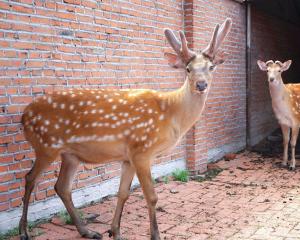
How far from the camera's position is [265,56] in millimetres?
11117

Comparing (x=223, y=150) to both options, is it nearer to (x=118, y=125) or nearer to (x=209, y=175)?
(x=209, y=175)

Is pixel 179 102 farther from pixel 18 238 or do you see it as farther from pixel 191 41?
pixel 191 41

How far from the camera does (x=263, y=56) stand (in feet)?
36.0

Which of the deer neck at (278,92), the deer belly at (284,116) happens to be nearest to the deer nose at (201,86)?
the deer neck at (278,92)

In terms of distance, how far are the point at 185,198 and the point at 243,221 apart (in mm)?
1122

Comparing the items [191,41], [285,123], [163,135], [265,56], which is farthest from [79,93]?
[265,56]

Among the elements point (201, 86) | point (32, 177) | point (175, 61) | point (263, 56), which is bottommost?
point (32, 177)

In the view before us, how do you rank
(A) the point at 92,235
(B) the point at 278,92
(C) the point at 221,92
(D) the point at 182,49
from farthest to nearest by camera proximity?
(C) the point at 221,92 < (B) the point at 278,92 < (A) the point at 92,235 < (D) the point at 182,49

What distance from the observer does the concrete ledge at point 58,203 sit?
4.53 m

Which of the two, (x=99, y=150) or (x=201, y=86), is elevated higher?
(x=201, y=86)

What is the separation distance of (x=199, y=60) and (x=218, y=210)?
7.03 ft

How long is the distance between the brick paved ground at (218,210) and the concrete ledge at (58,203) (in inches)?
5.2

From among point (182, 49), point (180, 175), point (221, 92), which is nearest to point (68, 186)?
point (182, 49)

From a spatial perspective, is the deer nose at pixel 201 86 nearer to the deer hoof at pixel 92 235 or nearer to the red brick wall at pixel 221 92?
the deer hoof at pixel 92 235
